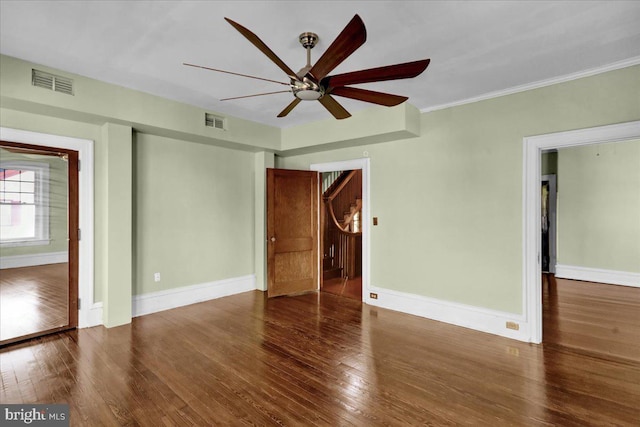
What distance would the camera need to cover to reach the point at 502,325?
3545 millimetres

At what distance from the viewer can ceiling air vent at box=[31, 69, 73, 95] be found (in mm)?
3035

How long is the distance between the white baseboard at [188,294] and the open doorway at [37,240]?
0.73 metres

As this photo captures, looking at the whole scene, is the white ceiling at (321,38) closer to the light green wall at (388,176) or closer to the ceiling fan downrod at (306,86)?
the ceiling fan downrod at (306,86)

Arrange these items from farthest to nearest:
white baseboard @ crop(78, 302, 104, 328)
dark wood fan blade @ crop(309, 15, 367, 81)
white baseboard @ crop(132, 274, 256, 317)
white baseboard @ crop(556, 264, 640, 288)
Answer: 1. white baseboard @ crop(556, 264, 640, 288)
2. white baseboard @ crop(132, 274, 256, 317)
3. white baseboard @ crop(78, 302, 104, 328)
4. dark wood fan blade @ crop(309, 15, 367, 81)

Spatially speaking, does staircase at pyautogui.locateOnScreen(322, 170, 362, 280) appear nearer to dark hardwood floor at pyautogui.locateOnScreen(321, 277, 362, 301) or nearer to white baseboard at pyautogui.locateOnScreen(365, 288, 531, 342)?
dark hardwood floor at pyautogui.locateOnScreen(321, 277, 362, 301)

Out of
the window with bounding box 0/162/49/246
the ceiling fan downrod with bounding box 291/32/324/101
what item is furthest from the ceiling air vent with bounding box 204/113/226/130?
the ceiling fan downrod with bounding box 291/32/324/101

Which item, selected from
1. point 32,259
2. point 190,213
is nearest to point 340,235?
point 190,213

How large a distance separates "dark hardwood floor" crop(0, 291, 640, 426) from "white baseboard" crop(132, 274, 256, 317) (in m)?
0.38

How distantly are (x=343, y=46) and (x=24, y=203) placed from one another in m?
3.80

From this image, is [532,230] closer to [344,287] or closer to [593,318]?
[593,318]

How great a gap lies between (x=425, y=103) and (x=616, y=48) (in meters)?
1.75

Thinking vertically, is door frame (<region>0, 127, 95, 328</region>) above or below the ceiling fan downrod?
below

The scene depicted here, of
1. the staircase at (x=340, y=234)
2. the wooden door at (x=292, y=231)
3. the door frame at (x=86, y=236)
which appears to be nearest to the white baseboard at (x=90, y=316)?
the door frame at (x=86, y=236)

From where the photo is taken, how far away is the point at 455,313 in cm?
390
